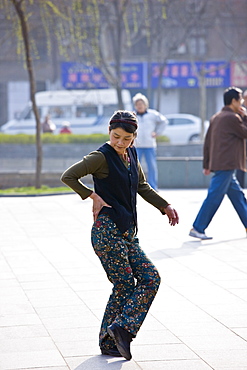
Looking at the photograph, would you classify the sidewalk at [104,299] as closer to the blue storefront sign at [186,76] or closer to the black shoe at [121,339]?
the black shoe at [121,339]

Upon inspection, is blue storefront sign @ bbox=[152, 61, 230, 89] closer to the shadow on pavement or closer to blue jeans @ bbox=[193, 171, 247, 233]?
blue jeans @ bbox=[193, 171, 247, 233]

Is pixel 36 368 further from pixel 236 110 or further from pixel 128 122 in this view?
pixel 236 110

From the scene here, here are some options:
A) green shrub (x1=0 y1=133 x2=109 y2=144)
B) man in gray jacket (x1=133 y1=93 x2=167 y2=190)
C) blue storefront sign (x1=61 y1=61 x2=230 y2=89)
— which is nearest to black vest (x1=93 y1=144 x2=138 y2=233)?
man in gray jacket (x1=133 y1=93 x2=167 y2=190)

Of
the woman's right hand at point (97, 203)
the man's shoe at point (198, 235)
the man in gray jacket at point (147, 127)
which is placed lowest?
the man's shoe at point (198, 235)

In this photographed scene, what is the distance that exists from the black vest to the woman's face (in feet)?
0.14

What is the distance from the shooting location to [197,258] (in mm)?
7852

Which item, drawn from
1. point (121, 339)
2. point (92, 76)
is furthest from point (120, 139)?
point (92, 76)

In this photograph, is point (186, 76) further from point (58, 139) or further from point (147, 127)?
point (147, 127)

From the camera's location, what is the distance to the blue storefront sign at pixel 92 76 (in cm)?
3919

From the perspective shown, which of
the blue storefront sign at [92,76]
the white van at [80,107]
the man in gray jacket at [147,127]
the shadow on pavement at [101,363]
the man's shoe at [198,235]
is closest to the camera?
the shadow on pavement at [101,363]

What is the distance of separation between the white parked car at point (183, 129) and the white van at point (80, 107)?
1930 millimetres

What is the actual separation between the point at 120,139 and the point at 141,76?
36326 millimetres

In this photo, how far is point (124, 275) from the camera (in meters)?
4.57

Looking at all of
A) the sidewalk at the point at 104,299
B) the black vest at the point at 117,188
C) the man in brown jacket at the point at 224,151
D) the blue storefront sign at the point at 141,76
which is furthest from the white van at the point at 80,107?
the black vest at the point at 117,188
